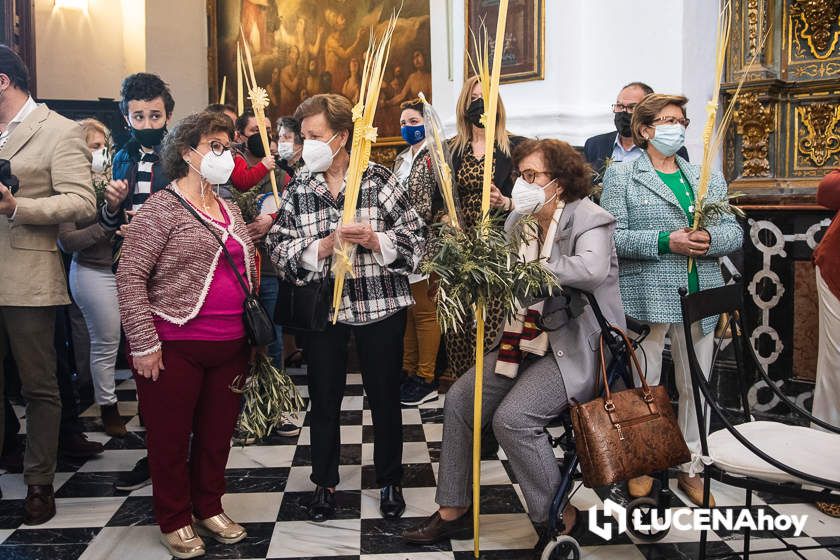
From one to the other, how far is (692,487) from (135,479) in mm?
2671

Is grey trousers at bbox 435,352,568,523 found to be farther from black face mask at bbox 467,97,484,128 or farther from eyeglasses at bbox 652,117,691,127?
black face mask at bbox 467,97,484,128

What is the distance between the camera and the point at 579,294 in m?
3.04

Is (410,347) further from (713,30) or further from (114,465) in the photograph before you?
(713,30)

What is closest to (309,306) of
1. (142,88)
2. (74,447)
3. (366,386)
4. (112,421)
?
(366,386)

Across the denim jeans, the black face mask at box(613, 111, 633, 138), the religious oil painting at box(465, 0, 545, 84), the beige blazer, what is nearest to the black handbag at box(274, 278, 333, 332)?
the beige blazer

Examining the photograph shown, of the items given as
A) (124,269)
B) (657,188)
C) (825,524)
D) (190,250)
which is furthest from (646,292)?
(124,269)

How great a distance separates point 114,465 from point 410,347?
2167mm

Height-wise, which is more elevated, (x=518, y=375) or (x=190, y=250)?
(x=190, y=250)

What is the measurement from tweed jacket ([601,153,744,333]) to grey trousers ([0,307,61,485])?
260cm

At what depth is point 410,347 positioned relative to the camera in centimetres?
569

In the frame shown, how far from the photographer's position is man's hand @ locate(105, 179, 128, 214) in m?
3.96

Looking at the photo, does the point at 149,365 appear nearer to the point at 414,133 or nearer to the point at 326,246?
the point at 326,246

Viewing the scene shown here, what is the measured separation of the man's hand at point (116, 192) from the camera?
396 centimetres

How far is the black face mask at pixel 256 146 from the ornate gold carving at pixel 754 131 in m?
3.11
